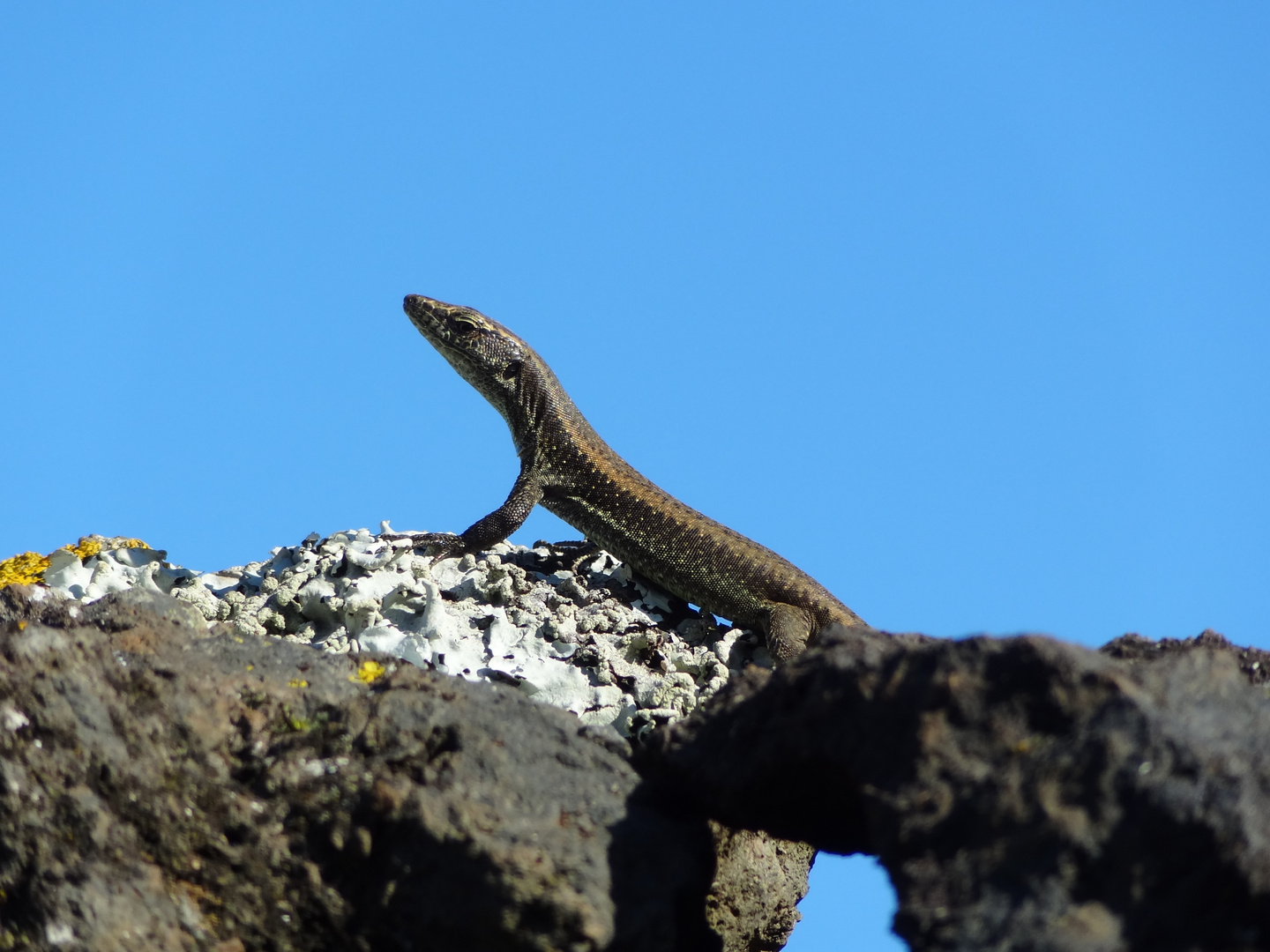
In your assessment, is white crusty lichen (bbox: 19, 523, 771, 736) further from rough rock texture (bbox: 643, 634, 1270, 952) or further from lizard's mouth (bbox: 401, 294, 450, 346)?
lizard's mouth (bbox: 401, 294, 450, 346)

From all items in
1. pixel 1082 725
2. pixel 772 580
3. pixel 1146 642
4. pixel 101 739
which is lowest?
pixel 101 739

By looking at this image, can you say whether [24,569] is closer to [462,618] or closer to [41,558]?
[41,558]

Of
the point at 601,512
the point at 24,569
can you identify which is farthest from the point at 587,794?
the point at 601,512

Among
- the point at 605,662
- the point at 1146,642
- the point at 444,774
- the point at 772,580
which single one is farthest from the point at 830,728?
the point at 772,580

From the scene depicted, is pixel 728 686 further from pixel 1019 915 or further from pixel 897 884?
pixel 1019 915

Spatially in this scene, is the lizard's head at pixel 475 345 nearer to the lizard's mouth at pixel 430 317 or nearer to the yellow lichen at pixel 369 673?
the lizard's mouth at pixel 430 317
